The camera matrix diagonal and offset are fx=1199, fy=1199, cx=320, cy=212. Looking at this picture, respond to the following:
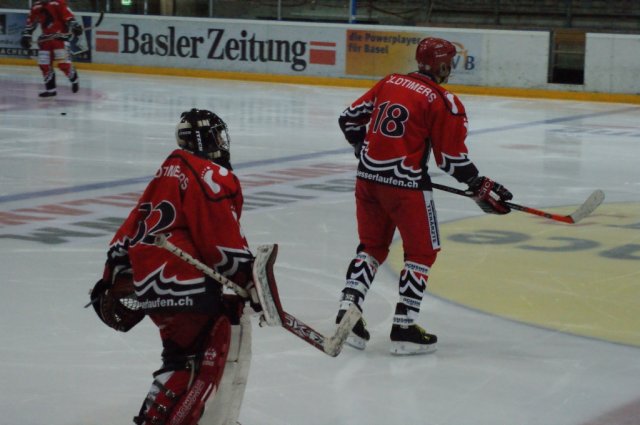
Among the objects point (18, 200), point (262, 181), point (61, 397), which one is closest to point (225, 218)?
point (61, 397)

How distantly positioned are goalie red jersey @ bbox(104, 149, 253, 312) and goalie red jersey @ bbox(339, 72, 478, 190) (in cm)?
160

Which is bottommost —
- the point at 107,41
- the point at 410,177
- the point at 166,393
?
the point at 166,393

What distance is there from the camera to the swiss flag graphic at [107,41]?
791 inches

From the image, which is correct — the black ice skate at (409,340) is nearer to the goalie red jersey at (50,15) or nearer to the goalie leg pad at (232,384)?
the goalie leg pad at (232,384)

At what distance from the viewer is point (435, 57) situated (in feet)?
15.5

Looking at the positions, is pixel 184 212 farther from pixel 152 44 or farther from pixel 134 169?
pixel 152 44

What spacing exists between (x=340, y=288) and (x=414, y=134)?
1376mm

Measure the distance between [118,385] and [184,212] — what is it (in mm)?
1320

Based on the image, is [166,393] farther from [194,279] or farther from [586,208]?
[586,208]

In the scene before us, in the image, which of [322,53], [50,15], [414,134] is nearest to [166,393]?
[414,134]

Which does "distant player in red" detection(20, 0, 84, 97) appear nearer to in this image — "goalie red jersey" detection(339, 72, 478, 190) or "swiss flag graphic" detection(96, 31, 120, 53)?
"swiss flag graphic" detection(96, 31, 120, 53)

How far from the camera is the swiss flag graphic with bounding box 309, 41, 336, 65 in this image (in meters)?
18.5

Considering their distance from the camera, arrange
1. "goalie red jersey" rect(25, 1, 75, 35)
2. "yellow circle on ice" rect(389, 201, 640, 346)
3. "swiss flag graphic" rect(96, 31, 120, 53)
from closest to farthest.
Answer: "yellow circle on ice" rect(389, 201, 640, 346), "goalie red jersey" rect(25, 1, 75, 35), "swiss flag graphic" rect(96, 31, 120, 53)

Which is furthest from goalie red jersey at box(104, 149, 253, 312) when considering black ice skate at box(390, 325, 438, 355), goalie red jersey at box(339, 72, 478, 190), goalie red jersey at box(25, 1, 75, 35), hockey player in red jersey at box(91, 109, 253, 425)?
goalie red jersey at box(25, 1, 75, 35)
